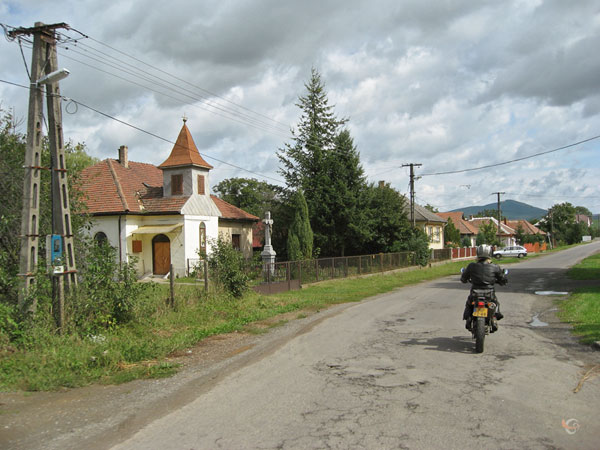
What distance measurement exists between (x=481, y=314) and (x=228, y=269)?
329 inches

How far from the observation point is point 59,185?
9383 millimetres

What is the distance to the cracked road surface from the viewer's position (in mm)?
4559

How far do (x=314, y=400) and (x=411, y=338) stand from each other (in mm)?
4296

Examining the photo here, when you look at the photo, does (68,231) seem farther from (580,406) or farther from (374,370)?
(580,406)

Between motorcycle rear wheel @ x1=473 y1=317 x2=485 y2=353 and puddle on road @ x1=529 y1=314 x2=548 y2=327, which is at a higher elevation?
motorcycle rear wheel @ x1=473 y1=317 x2=485 y2=353

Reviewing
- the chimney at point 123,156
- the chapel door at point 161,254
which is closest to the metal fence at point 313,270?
the chapel door at point 161,254

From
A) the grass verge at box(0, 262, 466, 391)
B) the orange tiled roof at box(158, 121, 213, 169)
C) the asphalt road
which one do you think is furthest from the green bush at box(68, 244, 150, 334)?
the orange tiled roof at box(158, 121, 213, 169)

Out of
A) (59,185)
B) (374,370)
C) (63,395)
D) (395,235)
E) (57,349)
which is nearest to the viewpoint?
(63,395)

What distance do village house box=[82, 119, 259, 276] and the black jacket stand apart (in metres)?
19.3

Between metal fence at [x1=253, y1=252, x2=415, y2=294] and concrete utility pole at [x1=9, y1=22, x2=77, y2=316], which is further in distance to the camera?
metal fence at [x1=253, y1=252, x2=415, y2=294]

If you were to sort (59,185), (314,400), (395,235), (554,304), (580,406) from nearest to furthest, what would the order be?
1. (580,406)
2. (314,400)
3. (59,185)
4. (554,304)
5. (395,235)

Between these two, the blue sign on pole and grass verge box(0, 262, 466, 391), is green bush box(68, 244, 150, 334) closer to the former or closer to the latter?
grass verge box(0, 262, 466, 391)

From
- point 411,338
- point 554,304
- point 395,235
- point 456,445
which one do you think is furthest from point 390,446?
point 395,235

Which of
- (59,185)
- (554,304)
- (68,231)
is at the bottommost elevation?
(554,304)
